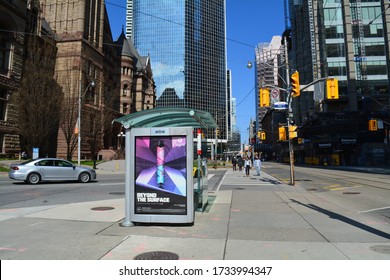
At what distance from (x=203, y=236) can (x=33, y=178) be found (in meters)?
15.0

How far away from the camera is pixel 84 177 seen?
66.9 feet

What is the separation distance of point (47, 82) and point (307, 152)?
59478mm

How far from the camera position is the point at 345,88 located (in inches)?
2601

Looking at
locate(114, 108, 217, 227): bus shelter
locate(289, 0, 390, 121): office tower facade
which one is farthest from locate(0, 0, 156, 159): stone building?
locate(289, 0, 390, 121): office tower facade

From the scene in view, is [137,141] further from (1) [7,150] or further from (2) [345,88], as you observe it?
(2) [345,88]

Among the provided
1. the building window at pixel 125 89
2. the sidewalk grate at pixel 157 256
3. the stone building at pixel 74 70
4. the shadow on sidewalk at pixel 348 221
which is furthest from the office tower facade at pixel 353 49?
the sidewalk grate at pixel 157 256

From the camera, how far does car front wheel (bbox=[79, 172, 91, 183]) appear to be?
66.7 feet

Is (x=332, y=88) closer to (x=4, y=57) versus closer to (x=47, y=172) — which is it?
(x=47, y=172)

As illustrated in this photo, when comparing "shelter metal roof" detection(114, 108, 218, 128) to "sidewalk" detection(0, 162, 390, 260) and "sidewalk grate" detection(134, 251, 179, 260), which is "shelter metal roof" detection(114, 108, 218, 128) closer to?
"sidewalk" detection(0, 162, 390, 260)

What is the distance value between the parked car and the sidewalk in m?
9.24

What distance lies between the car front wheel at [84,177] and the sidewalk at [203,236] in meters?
10.4

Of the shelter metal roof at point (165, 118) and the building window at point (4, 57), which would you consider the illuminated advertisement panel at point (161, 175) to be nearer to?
the shelter metal roof at point (165, 118)
